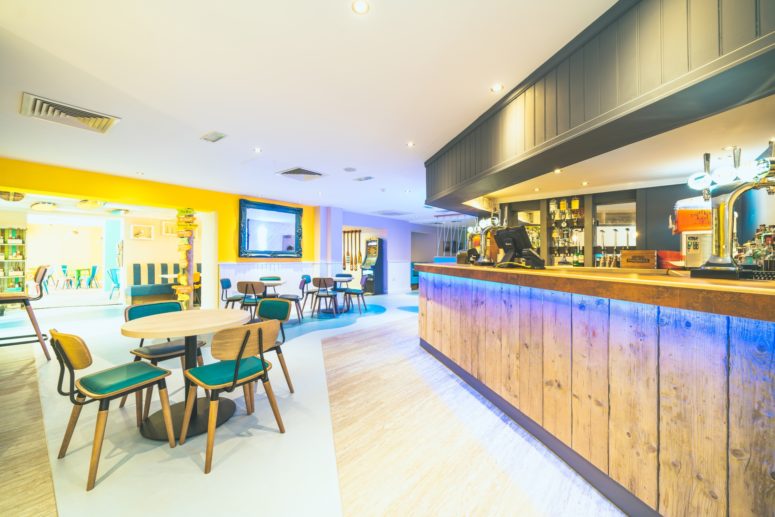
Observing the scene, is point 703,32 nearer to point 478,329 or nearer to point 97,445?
point 478,329

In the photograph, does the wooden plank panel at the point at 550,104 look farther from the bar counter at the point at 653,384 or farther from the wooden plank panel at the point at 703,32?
the bar counter at the point at 653,384

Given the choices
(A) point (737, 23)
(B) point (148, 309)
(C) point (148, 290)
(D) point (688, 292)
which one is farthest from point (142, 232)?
(A) point (737, 23)

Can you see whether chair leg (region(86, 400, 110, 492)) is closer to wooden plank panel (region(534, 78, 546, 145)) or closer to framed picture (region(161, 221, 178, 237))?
wooden plank panel (region(534, 78, 546, 145))

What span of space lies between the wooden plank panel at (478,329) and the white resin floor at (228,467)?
29cm

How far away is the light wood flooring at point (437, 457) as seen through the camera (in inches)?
65.4

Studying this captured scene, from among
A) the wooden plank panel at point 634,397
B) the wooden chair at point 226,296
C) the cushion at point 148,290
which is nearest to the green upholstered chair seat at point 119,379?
the wooden plank panel at point 634,397

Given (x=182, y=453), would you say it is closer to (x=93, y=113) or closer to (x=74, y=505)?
(x=74, y=505)

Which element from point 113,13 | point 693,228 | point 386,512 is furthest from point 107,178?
point 693,228

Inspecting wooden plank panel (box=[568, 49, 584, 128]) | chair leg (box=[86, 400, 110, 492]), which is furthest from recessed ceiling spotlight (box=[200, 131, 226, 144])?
wooden plank panel (box=[568, 49, 584, 128])

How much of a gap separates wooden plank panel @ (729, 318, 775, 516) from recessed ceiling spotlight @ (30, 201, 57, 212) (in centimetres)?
1207

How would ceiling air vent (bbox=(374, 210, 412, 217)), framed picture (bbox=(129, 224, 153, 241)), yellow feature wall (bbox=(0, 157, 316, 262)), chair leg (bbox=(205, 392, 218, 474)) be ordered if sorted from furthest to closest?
ceiling air vent (bbox=(374, 210, 412, 217))
framed picture (bbox=(129, 224, 153, 241))
yellow feature wall (bbox=(0, 157, 316, 262))
chair leg (bbox=(205, 392, 218, 474))

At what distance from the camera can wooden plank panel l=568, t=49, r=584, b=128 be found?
84.0 inches

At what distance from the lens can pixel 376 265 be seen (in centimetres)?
1124

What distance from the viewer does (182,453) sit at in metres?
2.09
